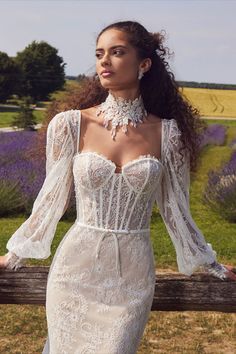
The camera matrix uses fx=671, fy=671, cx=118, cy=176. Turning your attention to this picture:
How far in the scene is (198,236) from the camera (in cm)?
316

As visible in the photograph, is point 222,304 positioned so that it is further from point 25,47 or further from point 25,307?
point 25,47

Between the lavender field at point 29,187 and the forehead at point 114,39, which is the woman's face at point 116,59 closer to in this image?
the forehead at point 114,39

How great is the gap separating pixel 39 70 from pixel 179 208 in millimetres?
54053

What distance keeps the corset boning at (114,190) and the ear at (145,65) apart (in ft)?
1.37

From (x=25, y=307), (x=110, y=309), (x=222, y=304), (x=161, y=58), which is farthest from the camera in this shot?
(x=25, y=307)

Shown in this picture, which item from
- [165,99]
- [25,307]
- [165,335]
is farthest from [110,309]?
[25,307]

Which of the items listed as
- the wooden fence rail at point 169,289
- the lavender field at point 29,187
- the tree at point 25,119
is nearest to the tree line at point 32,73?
the tree at point 25,119

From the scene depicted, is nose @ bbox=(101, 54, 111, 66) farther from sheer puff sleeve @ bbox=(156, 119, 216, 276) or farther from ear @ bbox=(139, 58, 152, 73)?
sheer puff sleeve @ bbox=(156, 119, 216, 276)

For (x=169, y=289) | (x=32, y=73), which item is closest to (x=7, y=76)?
(x=32, y=73)

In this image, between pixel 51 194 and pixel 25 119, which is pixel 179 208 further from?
pixel 25 119

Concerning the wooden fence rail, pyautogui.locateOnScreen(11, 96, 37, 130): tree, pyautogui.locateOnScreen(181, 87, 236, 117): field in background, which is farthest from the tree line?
the wooden fence rail

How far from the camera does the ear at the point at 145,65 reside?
9.95ft

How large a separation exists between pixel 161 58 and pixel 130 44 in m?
0.22

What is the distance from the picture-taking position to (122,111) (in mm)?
3062
